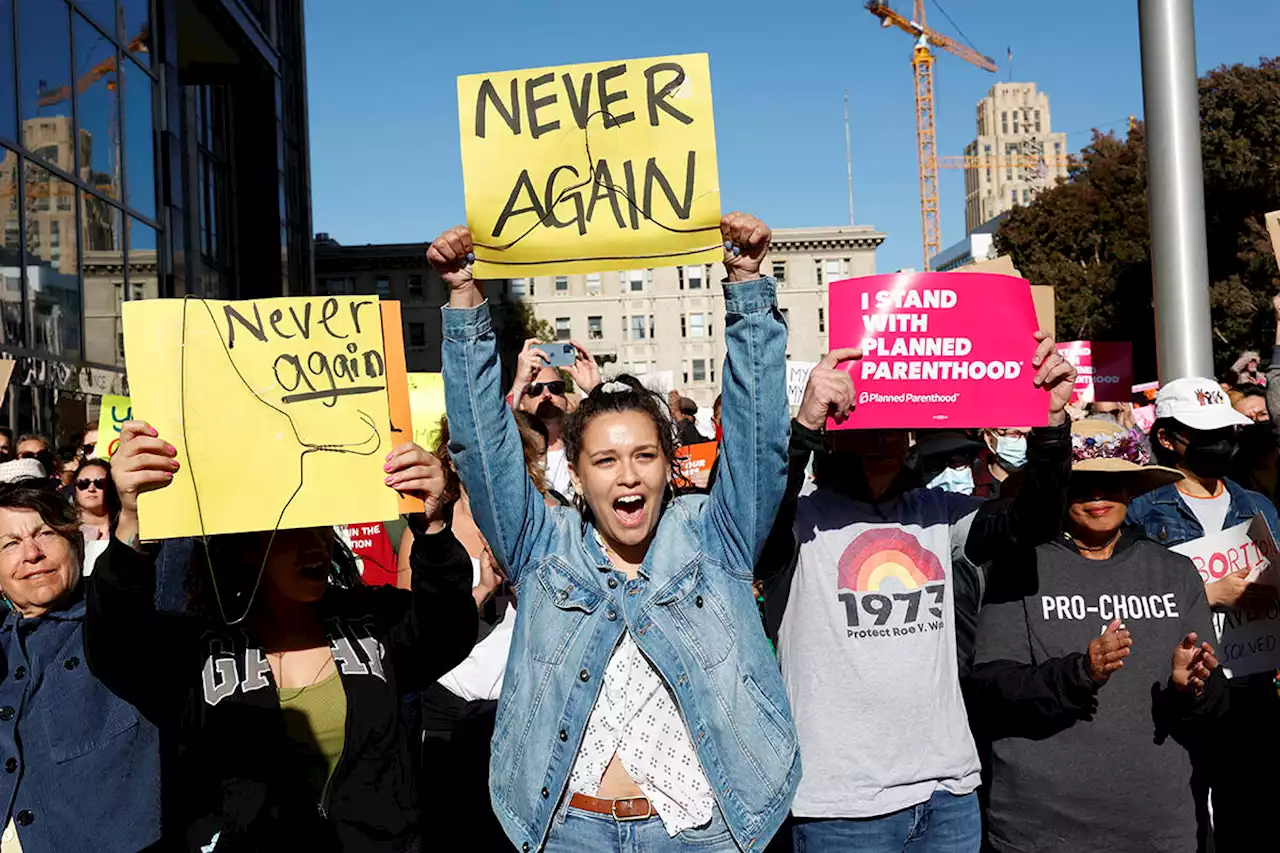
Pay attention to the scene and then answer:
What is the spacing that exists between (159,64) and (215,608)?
73.8 ft

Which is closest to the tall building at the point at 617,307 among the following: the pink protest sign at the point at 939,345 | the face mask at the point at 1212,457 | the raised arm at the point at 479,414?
the face mask at the point at 1212,457

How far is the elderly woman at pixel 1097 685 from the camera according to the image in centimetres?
363

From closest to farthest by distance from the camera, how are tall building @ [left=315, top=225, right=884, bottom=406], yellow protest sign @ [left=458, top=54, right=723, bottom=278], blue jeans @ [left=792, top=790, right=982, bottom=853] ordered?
1. yellow protest sign @ [left=458, top=54, right=723, bottom=278]
2. blue jeans @ [left=792, top=790, right=982, bottom=853]
3. tall building @ [left=315, top=225, right=884, bottom=406]

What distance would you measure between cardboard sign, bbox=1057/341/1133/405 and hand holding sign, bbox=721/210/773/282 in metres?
7.32

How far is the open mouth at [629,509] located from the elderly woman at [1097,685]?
1485 millimetres

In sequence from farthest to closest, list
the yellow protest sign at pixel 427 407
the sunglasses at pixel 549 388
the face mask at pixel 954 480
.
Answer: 1. the face mask at pixel 954 480
2. the yellow protest sign at pixel 427 407
3. the sunglasses at pixel 549 388

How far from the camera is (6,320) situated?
585 inches

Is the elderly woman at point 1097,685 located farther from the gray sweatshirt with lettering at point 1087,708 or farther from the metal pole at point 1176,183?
the metal pole at point 1176,183

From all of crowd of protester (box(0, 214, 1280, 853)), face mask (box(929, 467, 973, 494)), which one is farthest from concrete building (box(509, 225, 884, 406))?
crowd of protester (box(0, 214, 1280, 853))

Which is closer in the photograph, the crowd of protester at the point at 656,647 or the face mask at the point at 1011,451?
the crowd of protester at the point at 656,647

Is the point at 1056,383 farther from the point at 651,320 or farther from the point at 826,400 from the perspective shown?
the point at 651,320

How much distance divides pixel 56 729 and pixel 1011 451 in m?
4.64

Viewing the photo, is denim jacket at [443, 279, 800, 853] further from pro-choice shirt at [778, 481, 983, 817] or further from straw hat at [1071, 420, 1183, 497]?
straw hat at [1071, 420, 1183, 497]

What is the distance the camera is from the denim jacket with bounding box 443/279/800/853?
267 centimetres
